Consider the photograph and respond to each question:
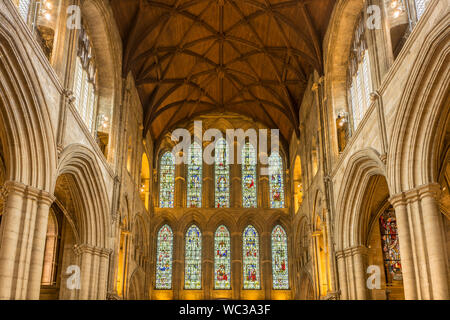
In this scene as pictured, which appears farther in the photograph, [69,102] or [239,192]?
[239,192]

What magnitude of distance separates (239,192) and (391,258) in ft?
34.6

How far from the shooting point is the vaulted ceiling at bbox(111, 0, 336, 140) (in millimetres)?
20031

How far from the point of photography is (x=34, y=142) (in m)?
12.1

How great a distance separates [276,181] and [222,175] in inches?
120

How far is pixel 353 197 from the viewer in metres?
16.8

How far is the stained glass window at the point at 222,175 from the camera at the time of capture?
92.5 ft

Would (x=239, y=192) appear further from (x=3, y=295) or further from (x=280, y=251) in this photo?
(x=3, y=295)

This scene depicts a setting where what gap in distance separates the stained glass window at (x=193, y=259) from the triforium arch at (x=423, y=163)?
1581cm

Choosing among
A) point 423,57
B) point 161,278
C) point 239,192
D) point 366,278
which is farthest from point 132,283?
point 423,57

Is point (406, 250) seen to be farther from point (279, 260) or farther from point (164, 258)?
point (164, 258)

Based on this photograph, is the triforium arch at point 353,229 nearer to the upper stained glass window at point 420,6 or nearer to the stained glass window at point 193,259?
the upper stained glass window at point 420,6

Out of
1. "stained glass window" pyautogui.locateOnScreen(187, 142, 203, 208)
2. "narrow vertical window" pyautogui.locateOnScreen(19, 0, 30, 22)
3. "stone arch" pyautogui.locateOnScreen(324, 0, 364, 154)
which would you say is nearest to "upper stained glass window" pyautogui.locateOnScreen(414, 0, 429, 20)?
"stone arch" pyautogui.locateOnScreen(324, 0, 364, 154)

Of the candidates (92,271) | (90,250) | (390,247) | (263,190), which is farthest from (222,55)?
(92,271)

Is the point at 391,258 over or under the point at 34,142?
under
